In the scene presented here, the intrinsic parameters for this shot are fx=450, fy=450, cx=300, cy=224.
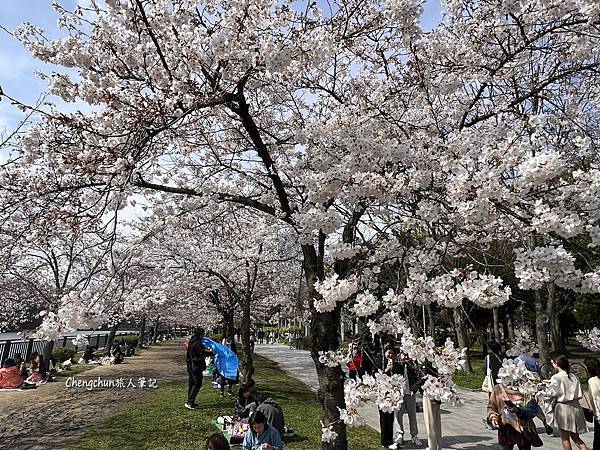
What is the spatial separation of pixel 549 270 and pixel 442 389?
1.12 metres

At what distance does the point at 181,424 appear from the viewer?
804 centimetres

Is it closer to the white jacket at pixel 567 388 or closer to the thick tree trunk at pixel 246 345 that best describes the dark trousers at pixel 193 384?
the thick tree trunk at pixel 246 345

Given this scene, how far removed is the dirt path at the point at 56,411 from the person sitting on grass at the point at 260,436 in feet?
11.4

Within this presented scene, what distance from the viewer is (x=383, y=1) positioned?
4.77m

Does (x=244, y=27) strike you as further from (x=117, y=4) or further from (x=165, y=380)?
(x=165, y=380)

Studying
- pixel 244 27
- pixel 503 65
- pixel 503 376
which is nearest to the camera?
pixel 503 376

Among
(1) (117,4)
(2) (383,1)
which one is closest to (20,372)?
(1) (117,4)

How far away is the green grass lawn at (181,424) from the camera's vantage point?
6891 mm

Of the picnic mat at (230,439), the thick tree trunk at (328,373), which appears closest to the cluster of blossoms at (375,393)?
the thick tree trunk at (328,373)

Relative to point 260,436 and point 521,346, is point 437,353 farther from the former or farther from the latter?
point 260,436

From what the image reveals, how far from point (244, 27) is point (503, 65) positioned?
10.1ft

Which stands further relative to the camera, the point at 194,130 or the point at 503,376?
the point at 194,130

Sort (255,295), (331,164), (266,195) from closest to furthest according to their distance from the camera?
1. (331,164)
2. (266,195)
3. (255,295)

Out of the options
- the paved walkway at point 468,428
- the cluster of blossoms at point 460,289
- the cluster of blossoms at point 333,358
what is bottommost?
the paved walkway at point 468,428
